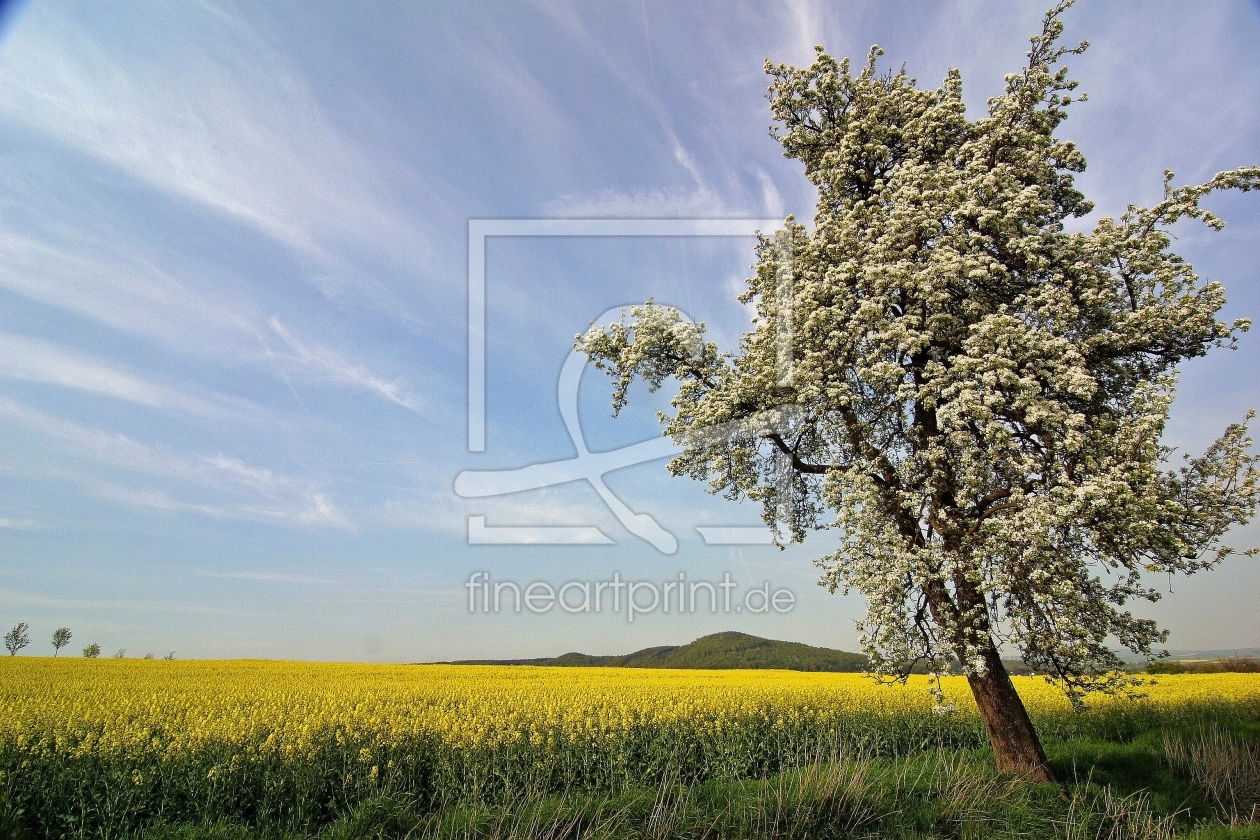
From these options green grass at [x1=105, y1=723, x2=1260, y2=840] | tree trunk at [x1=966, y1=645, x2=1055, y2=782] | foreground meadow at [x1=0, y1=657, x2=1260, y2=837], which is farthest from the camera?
tree trunk at [x1=966, y1=645, x2=1055, y2=782]

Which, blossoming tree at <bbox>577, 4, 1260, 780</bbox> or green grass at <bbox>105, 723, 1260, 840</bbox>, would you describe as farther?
blossoming tree at <bbox>577, 4, 1260, 780</bbox>

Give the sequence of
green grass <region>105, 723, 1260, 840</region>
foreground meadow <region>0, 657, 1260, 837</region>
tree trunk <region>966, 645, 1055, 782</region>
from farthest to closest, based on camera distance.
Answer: tree trunk <region>966, 645, 1055, 782</region> < foreground meadow <region>0, 657, 1260, 837</region> < green grass <region>105, 723, 1260, 840</region>

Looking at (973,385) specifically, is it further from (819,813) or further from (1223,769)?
(1223,769)

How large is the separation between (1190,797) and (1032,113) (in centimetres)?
1397

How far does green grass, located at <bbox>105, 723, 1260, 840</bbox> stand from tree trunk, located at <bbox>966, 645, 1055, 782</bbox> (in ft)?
1.50

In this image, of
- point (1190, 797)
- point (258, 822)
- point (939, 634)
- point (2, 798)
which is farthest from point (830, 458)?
point (2, 798)

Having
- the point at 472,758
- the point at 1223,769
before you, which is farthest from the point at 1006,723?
the point at 472,758

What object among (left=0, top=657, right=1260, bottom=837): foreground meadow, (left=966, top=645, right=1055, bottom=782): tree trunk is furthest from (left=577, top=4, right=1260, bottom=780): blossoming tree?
(left=0, top=657, right=1260, bottom=837): foreground meadow

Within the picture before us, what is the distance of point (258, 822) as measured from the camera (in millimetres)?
9188

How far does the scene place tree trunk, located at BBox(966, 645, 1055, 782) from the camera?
40.6 feet

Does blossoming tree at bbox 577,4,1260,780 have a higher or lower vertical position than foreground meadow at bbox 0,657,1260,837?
higher

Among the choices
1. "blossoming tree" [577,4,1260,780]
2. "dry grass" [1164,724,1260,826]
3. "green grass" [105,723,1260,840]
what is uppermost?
"blossoming tree" [577,4,1260,780]

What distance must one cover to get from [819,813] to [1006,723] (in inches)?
211

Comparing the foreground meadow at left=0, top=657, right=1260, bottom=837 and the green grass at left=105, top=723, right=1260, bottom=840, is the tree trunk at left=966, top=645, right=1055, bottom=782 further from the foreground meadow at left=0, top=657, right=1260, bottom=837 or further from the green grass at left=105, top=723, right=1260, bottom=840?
the foreground meadow at left=0, top=657, right=1260, bottom=837
